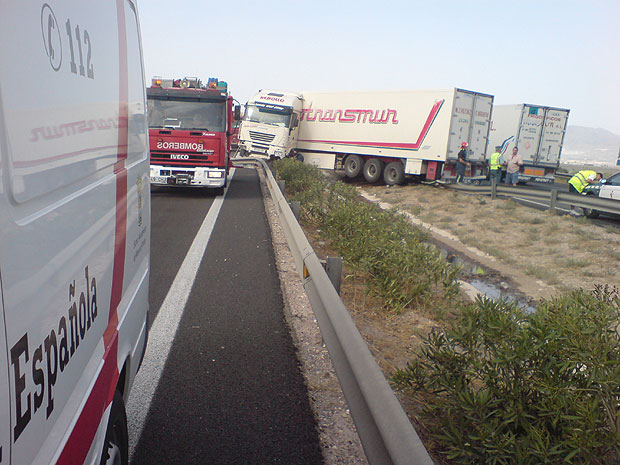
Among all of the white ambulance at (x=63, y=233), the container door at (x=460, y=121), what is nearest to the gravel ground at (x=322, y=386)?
the white ambulance at (x=63, y=233)

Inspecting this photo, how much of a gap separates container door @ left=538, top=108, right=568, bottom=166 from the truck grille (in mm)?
13387

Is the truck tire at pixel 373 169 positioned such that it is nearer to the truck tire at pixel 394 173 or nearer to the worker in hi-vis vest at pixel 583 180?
the truck tire at pixel 394 173

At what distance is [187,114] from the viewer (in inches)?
541

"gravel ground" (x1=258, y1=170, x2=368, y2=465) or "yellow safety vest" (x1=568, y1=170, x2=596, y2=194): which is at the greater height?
"yellow safety vest" (x1=568, y1=170, x2=596, y2=194)

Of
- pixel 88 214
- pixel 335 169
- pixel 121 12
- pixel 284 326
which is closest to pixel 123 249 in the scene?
pixel 88 214

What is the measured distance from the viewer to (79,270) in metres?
1.71

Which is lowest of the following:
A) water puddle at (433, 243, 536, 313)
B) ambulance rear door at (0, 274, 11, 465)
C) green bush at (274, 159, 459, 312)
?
water puddle at (433, 243, 536, 313)

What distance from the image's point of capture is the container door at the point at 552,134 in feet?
87.6

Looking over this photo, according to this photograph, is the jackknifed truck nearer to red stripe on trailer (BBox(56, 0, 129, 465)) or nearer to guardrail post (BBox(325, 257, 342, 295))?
Answer: guardrail post (BBox(325, 257, 342, 295))

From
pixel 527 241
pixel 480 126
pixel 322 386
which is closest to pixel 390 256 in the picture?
pixel 322 386

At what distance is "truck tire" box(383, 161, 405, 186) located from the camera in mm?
23375

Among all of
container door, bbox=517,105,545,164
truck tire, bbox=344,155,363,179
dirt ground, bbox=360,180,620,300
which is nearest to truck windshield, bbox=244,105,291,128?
truck tire, bbox=344,155,363,179

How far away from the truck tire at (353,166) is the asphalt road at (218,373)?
17959mm

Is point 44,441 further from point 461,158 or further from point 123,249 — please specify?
point 461,158
